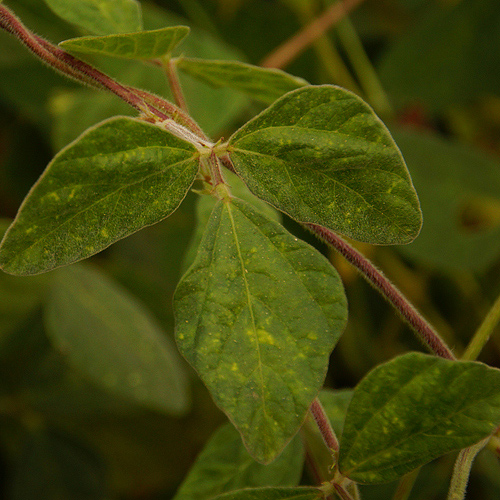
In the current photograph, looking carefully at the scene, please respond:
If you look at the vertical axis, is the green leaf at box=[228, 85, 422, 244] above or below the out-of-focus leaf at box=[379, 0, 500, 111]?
above

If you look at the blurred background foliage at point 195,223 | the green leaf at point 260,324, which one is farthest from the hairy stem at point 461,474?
the blurred background foliage at point 195,223

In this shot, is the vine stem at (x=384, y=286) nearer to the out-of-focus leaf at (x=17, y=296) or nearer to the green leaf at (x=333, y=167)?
the green leaf at (x=333, y=167)

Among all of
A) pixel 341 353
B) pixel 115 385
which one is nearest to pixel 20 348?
pixel 115 385

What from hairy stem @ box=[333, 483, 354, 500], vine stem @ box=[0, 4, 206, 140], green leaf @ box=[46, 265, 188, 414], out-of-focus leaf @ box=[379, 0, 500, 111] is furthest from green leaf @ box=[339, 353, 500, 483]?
out-of-focus leaf @ box=[379, 0, 500, 111]

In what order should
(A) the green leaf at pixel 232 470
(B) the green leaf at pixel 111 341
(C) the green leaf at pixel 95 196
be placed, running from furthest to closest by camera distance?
(B) the green leaf at pixel 111 341, (A) the green leaf at pixel 232 470, (C) the green leaf at pixel 95 196

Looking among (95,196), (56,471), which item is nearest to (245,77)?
(95,196)

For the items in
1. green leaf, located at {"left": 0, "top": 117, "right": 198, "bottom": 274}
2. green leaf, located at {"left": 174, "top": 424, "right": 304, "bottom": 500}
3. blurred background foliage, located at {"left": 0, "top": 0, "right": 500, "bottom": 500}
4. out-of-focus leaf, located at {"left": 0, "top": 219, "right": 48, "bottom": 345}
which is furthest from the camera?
blurred background foliage, located at {"left": 0, "top": 0, "right": 500, "bottom": 500}

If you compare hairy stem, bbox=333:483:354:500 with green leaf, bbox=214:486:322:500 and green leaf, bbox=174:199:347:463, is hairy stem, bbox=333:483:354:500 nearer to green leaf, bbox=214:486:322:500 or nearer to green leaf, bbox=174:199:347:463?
green leaf, bbox=214:486:322:500
